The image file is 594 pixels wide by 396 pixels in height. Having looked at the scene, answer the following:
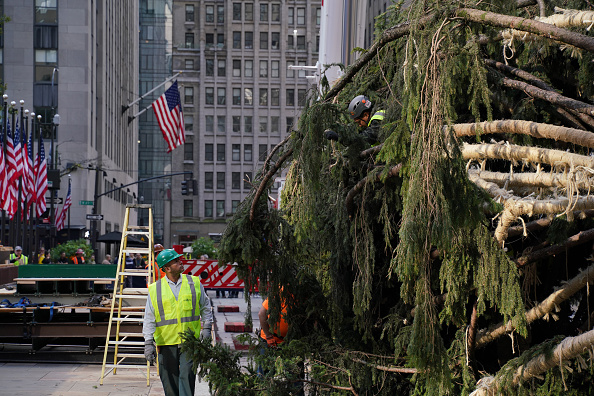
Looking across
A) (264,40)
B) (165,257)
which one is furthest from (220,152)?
(165,257)

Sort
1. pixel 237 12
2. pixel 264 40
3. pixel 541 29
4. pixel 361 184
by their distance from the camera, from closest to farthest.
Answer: pixel 541 29 → pixel 361 184 → pixel 264 40 → pixel 237 12

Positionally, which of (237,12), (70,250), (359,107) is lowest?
(70,250)

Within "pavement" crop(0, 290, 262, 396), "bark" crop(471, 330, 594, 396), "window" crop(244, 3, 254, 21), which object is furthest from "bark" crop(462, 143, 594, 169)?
"window" crop(244, 3, 254, 21)

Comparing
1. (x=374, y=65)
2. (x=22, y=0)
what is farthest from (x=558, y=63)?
(x=22, y=0)

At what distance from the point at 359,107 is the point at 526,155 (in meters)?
2.46

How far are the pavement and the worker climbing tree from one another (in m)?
3.94

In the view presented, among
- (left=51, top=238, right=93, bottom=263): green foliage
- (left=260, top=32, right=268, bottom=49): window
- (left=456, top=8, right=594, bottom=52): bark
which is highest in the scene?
(left=260, top=32, right=268, bottom=49): window

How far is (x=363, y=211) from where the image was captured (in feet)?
23.3

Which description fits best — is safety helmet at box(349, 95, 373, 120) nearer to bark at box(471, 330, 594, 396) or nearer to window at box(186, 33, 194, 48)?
bark at box(471, 330, 594, 396)

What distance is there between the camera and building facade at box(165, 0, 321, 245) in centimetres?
10388

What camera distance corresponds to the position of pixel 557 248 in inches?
238

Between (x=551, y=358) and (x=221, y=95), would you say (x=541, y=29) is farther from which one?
(x=221, y=95)

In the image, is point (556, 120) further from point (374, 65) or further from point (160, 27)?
point (160, 27)

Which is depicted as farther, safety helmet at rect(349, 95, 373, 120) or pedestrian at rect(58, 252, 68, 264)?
pedestrian at rect(58, 252, 68, 264)
